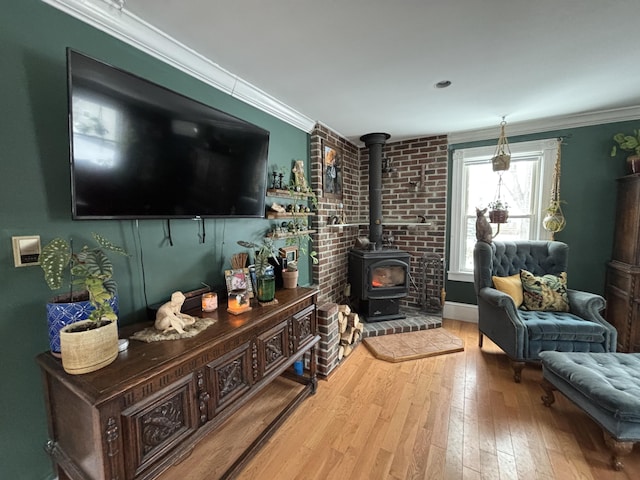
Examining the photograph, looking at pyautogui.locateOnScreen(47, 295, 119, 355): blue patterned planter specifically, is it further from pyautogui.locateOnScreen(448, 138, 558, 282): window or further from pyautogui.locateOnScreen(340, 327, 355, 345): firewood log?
pyautogui.locateOnScreen(448, 138, 558, 282): window

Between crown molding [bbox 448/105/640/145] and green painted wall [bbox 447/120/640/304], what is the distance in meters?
0.05

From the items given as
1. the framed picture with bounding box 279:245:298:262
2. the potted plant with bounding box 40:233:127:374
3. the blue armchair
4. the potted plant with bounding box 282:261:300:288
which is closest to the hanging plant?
the blue armchair

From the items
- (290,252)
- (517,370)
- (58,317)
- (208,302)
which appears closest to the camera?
(58,317)

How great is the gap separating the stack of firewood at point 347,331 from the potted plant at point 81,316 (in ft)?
6.52

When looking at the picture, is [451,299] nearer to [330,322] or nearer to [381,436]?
[330,322]

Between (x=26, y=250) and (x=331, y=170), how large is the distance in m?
2.63

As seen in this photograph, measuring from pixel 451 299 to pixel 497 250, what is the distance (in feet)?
3.41

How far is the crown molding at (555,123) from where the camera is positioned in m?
2.61

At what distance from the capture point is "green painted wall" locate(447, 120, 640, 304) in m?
2.73

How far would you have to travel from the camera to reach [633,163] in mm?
2430

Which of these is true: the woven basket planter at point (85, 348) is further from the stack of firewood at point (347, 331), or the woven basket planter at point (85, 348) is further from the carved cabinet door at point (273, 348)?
the stack of firewood at point (347, 331)

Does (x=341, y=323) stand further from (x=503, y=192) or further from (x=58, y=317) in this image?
(x=503, y=192)

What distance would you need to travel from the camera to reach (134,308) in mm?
1431

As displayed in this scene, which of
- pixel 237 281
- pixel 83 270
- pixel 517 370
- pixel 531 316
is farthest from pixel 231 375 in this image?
pixel 531 316
